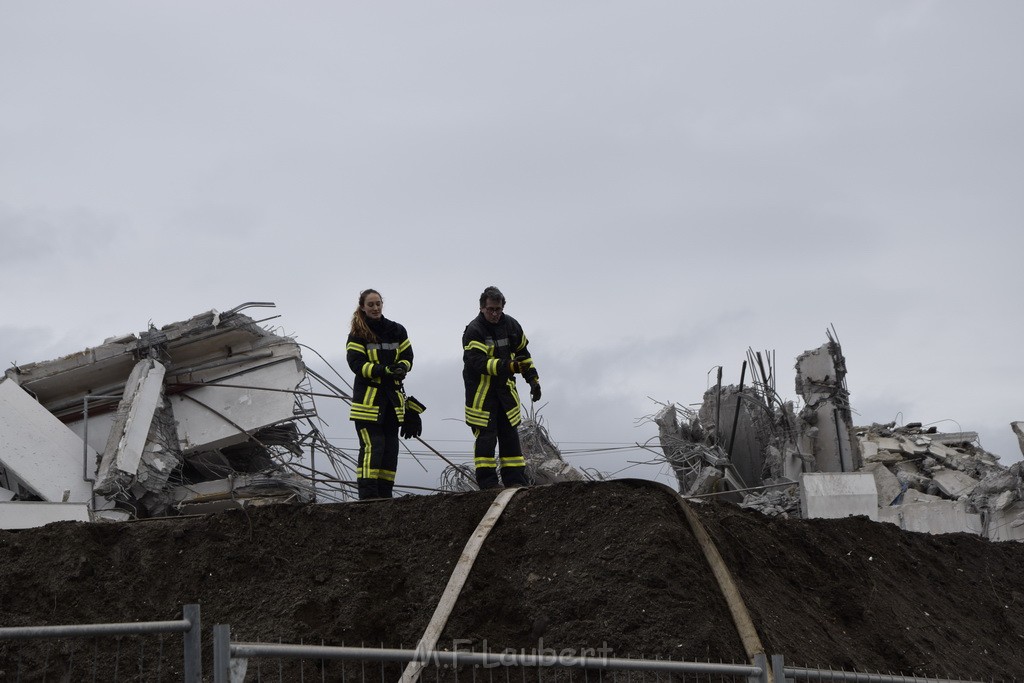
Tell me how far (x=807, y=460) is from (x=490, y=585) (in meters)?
6.99

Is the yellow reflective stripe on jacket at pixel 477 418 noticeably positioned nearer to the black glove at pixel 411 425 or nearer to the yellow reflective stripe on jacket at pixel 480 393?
the yellow reflective stripe on jacket at pixel 480 393

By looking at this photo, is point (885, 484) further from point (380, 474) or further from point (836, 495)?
point (380, 474)

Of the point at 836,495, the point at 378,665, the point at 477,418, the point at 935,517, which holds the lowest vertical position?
the point at 378,665

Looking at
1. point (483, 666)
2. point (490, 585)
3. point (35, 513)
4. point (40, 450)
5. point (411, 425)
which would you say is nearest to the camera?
point (483, 666)

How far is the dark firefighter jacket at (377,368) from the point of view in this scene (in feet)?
27.2

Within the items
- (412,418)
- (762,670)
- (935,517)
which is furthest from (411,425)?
(935,517)

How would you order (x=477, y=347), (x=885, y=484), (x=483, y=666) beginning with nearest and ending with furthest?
(x=483, y=666)
(x=477, y=347)
(x=885, y=484)

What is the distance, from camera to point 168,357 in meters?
A: 11.4

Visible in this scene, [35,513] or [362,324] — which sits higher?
[362,324]

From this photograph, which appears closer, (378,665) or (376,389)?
(378,665)

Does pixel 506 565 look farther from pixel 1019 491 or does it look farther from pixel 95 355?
pixel 1019 491

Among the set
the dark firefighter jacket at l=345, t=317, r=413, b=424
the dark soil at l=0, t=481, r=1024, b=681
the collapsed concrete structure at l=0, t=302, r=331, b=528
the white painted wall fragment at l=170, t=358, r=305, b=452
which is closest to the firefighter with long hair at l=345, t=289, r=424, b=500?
the dark firefighter jacket at l=345, t=317, r=413, b=424

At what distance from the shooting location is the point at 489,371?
829cm

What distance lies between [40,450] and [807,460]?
800 cm
